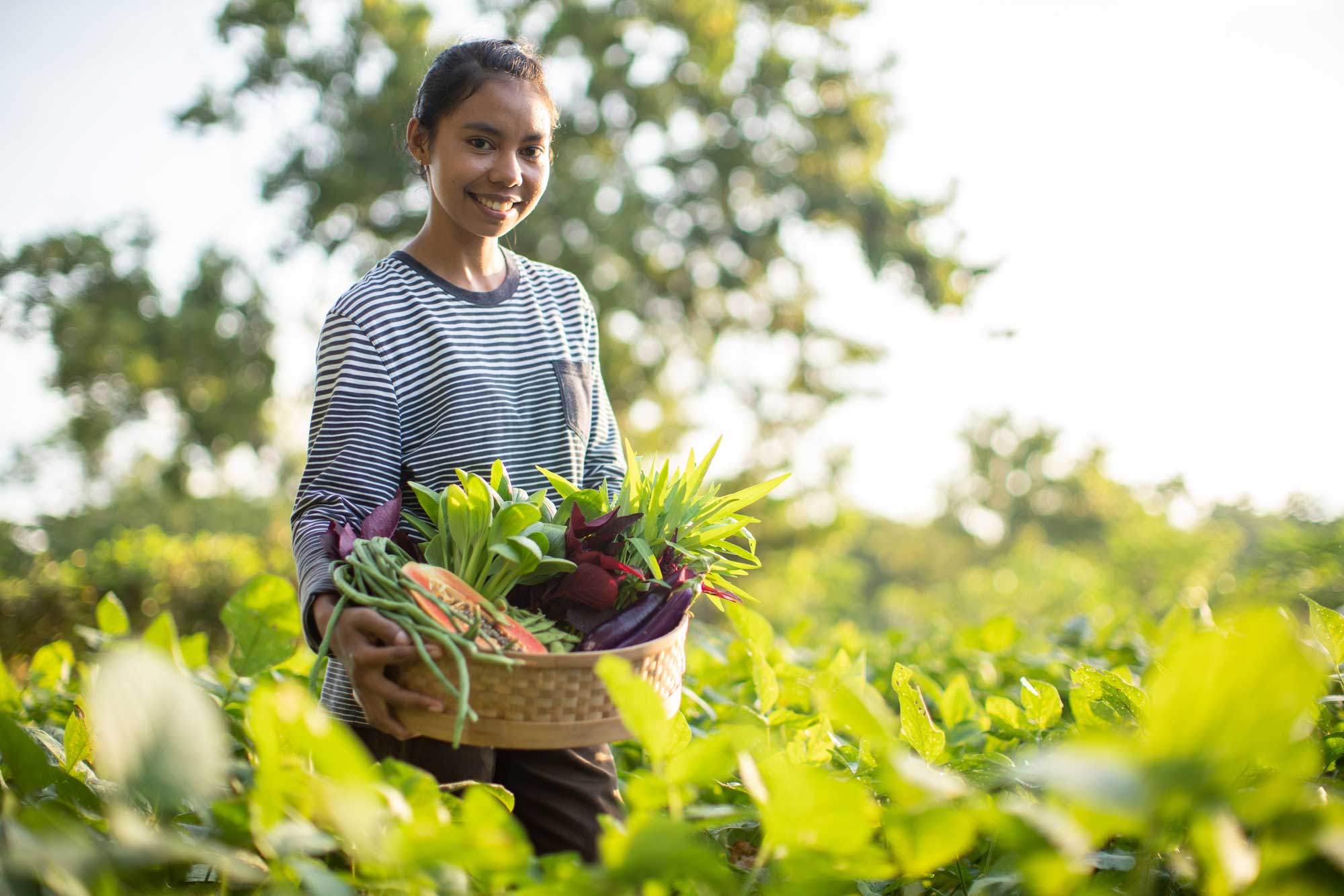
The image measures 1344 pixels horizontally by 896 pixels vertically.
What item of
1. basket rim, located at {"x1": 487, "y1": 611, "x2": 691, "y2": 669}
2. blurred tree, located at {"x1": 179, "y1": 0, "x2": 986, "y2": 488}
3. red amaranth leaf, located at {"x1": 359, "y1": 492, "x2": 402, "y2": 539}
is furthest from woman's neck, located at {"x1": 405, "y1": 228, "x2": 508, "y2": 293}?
blurred tree, located at {"x1": 179, "y1": 0, "x2": 986, "y2": 488}

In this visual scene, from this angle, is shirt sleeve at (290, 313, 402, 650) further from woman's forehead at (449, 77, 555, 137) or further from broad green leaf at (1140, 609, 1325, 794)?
broad green leaf at (1140, 609, 1325, 794)

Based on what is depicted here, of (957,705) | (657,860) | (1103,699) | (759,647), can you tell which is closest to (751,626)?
(759,647)

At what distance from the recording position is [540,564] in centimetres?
106

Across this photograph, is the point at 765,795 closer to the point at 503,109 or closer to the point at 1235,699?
the point at 1235,699

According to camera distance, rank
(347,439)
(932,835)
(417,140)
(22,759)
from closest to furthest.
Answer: (932,835), (22,759), (347,439), (417,140)

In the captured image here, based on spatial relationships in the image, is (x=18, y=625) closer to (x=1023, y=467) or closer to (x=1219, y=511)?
(x=1219, y=511)

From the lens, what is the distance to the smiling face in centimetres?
A: 151

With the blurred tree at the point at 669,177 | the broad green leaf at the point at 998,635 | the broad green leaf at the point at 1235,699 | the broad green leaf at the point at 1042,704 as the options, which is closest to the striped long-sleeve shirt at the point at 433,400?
the broad green leaf at the point at 1042,704

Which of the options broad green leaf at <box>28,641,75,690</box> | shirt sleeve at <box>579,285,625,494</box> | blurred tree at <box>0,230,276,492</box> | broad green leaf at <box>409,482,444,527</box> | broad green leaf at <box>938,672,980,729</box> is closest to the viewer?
broad green leaf at <box>409,482,444,527</box>

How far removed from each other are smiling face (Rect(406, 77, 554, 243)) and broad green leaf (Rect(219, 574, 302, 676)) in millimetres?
694

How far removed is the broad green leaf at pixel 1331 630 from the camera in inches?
42.2

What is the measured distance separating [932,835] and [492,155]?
1.28 meters

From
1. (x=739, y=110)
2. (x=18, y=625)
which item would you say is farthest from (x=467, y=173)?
(x=739, y=110)

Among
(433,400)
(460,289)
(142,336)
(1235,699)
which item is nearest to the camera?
(1235,699)
